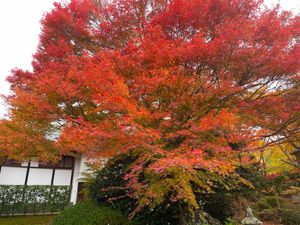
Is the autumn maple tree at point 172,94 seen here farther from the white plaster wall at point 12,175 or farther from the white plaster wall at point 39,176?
the white plaster wall at point 39,176

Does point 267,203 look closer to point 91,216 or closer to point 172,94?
point 91,216

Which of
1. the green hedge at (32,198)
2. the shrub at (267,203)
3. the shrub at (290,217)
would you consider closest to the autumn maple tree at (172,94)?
the shrub at (290,217)

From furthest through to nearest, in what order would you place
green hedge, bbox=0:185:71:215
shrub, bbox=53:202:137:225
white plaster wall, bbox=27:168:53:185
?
white plaster wall, bbox=27:168:53:185 → green hedge, bbox=0:185:71:215 → shrub, bbox=53:202:137:225

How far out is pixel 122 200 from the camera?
7.50 meters

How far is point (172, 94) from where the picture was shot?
5.69 m

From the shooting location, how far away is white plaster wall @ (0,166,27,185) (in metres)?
11.7

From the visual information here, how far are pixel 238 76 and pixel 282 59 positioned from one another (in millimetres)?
1207

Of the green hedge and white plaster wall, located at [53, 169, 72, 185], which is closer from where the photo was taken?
the green hedge

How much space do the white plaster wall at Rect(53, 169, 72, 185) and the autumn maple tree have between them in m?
6.53

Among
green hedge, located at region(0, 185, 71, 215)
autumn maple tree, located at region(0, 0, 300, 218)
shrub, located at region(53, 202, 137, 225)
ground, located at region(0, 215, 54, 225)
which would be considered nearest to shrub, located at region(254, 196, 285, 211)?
autumn maple tree, located at region(0, 0, 300, 218)

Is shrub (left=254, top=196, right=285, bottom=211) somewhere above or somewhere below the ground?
above

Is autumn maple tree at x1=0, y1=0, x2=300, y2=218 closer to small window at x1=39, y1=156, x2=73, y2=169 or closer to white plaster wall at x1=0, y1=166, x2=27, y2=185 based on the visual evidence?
white plaster wall at x1=0, y1=166, x2=27, y2=185

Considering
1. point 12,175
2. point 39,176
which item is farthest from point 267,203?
point 12,175

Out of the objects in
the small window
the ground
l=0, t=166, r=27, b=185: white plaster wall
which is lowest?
the ground
